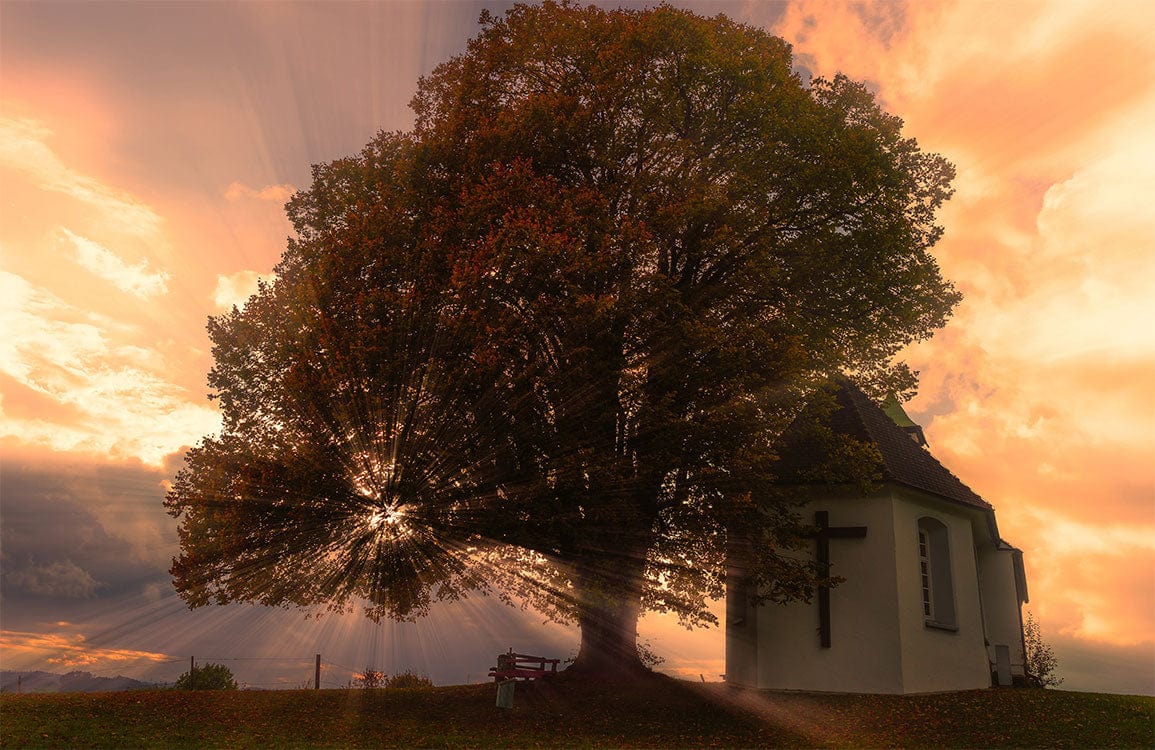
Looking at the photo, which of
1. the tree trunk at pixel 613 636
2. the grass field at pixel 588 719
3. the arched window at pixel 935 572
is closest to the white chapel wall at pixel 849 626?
the grass field at pixel 588 719

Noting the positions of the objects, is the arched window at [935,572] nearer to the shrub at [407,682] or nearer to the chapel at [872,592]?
the chapel at [872,592]

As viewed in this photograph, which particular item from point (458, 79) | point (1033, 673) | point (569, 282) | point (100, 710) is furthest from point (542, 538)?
point (1033, 673)

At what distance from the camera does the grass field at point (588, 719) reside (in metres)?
14.6

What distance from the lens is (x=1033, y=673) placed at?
25391mm

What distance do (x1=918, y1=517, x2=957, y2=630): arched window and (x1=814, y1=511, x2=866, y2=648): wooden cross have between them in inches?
84.0

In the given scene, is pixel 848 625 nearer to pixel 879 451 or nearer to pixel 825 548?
pixel 825 548

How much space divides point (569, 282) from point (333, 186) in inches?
318

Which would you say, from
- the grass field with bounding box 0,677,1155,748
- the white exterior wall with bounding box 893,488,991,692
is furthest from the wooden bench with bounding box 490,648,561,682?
the white exterior wall with bounding box 893,488,991,692

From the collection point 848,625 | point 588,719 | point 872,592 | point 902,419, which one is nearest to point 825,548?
point 872,592

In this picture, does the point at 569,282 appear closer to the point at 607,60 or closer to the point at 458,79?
the point at 607,60

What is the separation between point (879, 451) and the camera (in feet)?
68.5

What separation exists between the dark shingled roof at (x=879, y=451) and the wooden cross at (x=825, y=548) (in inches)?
55.6

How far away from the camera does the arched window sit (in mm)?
21078

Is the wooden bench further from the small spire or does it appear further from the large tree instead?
the small spire
